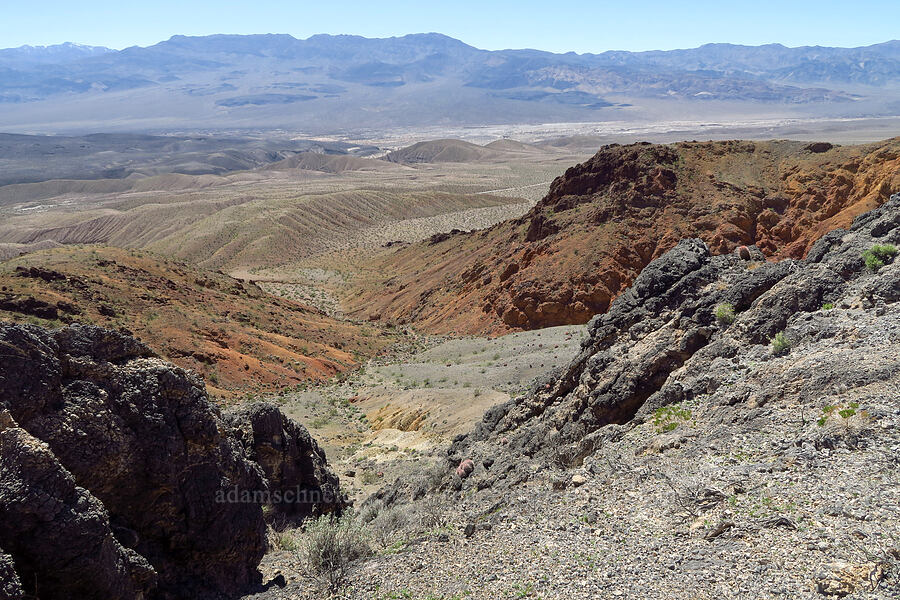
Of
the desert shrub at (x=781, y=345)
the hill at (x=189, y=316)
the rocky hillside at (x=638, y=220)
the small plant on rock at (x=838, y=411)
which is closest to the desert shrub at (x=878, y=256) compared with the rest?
the desert shrub at (x=781, y=345)

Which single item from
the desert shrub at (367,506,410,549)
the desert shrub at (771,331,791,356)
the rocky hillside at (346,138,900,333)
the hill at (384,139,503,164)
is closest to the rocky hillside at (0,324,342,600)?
the desert shrub at (367,506,410,549)

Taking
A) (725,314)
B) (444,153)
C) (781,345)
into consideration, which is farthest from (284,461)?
(444,153)

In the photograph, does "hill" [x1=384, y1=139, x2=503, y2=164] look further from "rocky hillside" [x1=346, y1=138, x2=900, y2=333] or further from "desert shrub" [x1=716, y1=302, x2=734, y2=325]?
"desert shrub" [x1=716, y1=302, x2=734, y2=325]

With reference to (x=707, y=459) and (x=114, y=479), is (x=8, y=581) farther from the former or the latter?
(x=707, y=459)

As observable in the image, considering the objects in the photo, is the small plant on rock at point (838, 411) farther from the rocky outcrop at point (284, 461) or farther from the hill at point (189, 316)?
the hill at point (189, 316)

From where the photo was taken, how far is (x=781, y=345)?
31.8 feet

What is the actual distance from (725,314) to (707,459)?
12.3 ft

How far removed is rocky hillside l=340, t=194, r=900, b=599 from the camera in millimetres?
6348

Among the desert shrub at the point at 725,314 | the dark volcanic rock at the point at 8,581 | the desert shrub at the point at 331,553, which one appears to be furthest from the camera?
the desert shrub at the point at 725,314

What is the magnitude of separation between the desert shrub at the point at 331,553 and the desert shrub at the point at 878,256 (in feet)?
31.6

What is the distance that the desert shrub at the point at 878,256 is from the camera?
10.3 meters

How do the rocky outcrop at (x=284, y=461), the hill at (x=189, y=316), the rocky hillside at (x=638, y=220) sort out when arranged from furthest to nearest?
the rocky hillside at (x=638, y=220) → the hill at (x=189, y=316) → the rocky outcrop at (x=284, y=461)

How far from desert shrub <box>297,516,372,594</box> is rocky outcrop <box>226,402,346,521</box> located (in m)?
3.08

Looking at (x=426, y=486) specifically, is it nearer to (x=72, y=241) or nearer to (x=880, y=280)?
(x=880, y=280)
